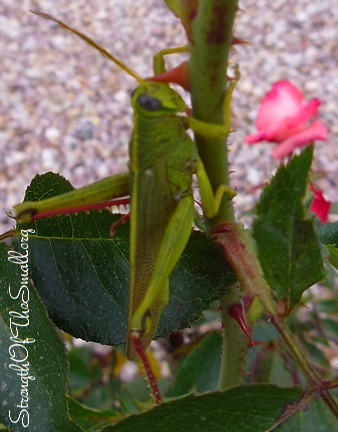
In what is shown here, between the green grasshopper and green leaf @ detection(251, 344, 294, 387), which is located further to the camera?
green leaf @ detection(251, 344, 294, 387)

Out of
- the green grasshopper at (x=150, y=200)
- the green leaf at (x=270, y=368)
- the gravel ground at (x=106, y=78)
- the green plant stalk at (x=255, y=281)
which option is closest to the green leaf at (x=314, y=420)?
the green plant stalk at (x=255, y=281)

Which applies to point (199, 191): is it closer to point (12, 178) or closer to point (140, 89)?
point (140, 89)

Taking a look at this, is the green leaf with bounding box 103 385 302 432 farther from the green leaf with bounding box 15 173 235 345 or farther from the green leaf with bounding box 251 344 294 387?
the green leaf with bounding box 251 344 294 387

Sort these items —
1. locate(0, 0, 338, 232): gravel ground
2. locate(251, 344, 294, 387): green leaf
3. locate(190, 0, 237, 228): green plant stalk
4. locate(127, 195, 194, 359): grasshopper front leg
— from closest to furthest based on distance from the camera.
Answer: locate(190, 0, 237, 228): green plant stalk, locate(127, 195, 194, 359): grasshopper front leg, locate(251, 344, 294, 387): green leaf, locate(0, 0, 338, 232): gravel ground

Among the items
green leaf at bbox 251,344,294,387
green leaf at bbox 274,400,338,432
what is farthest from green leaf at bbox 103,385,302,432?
green leaf at bbox 251,344,294,387

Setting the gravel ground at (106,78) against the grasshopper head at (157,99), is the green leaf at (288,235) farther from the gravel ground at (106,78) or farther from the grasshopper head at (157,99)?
the gravel ground at (106,78)

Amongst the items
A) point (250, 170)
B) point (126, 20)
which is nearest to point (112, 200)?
point (250, 170)
